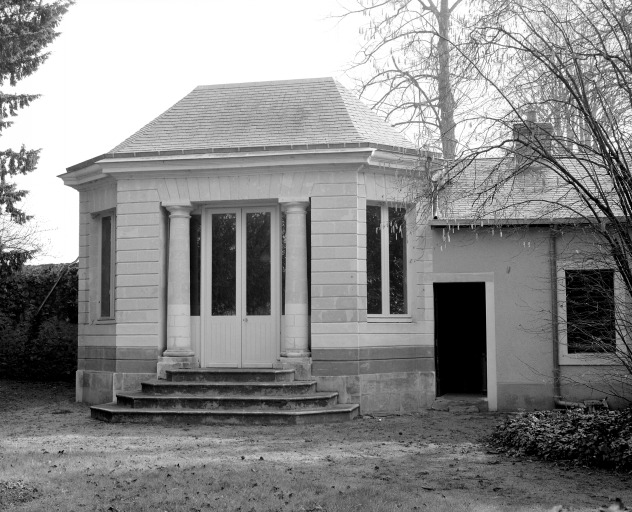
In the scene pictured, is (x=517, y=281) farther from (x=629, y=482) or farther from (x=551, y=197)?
(x=629, y=482)

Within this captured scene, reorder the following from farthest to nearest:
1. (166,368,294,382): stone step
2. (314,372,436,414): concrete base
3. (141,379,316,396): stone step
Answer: (314,372,436,414): concrete base → (166,368,294,382): stone step → (141,379,316,396): stone step

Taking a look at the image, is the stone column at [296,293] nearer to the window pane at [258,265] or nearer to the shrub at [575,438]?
the window pane at [258,265]

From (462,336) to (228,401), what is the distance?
6976 millimetres

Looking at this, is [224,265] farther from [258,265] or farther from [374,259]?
[374,259]

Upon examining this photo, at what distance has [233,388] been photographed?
1334 centimetres

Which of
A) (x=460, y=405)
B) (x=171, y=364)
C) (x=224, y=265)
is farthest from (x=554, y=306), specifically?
(x=171, y=364)

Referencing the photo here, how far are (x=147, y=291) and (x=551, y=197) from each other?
24.4 ft

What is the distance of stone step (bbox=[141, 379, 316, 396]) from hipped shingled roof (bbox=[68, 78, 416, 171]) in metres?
3.90

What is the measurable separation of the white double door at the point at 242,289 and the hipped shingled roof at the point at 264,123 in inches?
50.5

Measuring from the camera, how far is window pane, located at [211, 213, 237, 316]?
14.8 meters

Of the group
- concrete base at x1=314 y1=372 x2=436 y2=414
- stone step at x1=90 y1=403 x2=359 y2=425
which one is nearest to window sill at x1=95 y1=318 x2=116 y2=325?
stone step at x1=90 y1=403 x2=359 y2=425

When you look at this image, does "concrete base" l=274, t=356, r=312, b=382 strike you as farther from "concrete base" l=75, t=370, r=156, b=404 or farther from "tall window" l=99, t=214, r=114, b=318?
"tall window" l=99, t=214, r=114, b=318

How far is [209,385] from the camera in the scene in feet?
43.8

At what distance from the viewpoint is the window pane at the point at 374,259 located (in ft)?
47.6
